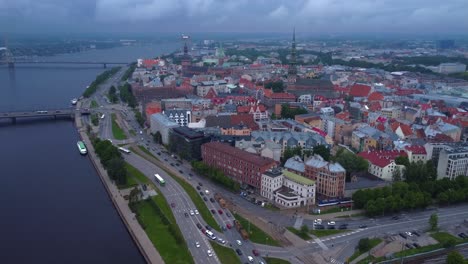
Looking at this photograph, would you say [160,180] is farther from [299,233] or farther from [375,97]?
[375,97]

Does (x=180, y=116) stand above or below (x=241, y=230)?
above

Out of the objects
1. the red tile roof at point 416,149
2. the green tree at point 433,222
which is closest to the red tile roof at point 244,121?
the red tile roof at point 416,149

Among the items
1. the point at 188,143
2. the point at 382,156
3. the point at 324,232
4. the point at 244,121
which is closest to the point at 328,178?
the point at 324,232

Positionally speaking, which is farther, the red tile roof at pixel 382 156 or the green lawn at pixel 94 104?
the green lawn at pixel 94 104

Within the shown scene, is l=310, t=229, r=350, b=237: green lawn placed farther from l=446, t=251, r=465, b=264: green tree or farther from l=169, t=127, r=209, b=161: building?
l=169, t=127, r=209, b=161: building

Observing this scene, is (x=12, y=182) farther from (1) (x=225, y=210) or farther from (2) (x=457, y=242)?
(2) (x=457, y=242)

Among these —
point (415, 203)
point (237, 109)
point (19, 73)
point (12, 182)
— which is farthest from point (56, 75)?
point (415, 203)

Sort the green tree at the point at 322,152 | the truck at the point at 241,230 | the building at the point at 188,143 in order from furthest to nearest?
1. the building at the point at 188,143
2. the green tree at the point at 322,152
3. the truck at the point at 241,230

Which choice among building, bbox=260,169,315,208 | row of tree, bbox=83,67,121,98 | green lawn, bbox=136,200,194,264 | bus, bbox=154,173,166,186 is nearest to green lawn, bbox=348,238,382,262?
building, bbox=260,169,315,208

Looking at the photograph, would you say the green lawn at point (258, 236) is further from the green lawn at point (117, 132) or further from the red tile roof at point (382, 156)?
the green lawn at point (117, 132)
